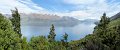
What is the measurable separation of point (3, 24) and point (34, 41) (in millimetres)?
57897

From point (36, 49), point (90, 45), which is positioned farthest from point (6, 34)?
point (36, 49)

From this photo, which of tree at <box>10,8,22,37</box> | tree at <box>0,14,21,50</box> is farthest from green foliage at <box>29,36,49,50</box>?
tree at <box>0,14,21,50</box>

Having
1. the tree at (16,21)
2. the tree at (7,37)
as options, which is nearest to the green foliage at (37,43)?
the tree at (16,21)

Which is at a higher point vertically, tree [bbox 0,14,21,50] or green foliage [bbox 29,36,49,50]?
tree [bbox 0,14,21,50]

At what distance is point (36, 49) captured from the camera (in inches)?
3435

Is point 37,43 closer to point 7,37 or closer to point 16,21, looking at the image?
point 16,21

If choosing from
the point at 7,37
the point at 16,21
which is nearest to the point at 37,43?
the point at 16,21

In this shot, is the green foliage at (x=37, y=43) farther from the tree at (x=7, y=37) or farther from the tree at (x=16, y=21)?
the tree at (x=7, y=37)

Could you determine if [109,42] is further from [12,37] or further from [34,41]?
[12,37]

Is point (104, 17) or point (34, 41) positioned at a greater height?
point (104, 17)

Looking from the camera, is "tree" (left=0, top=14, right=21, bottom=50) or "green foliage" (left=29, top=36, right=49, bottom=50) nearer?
"tree" (left=0, top=14, right=21, bottom=50)

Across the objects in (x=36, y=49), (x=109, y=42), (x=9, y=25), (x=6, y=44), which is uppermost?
(x=9, y=25)

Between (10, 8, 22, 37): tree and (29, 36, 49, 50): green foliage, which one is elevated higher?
(10, 8, 22, 37): tree

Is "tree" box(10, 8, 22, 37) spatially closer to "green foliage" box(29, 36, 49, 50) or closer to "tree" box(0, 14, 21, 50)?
"green foliage" box(29, 36, 49, 50)
